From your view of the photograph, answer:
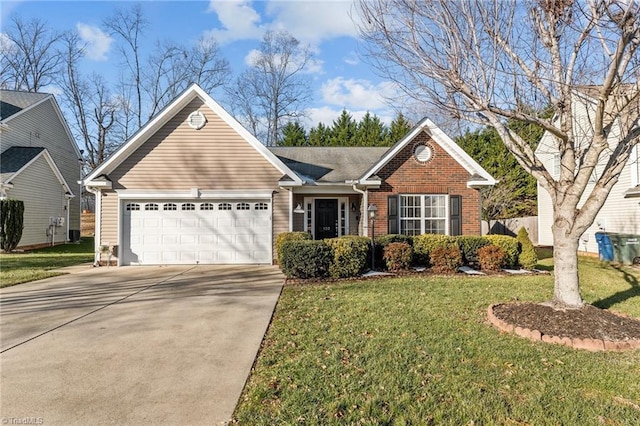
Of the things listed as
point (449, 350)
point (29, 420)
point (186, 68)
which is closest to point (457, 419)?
point (449, 350)

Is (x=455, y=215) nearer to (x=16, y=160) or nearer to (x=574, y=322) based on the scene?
(x=574, y=322)

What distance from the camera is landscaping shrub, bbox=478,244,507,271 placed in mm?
10469

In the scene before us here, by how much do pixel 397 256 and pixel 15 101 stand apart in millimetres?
22580

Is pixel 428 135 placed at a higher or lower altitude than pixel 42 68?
lower

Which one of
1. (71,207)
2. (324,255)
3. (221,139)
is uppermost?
Result: (221,139)

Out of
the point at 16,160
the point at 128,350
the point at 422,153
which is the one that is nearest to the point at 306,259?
the point at 128,350

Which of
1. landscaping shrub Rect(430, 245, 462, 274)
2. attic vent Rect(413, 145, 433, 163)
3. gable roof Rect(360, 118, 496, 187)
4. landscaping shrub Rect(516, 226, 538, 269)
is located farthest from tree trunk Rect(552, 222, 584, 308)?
attic vent Rect(413, 145, 433, 163)

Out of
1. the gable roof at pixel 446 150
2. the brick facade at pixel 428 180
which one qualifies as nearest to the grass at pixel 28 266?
the gable roof at pixel 446 150

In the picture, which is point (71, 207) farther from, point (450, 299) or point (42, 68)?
point (450, 299)

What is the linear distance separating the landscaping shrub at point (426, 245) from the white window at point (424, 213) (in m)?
1.57

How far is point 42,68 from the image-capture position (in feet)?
102

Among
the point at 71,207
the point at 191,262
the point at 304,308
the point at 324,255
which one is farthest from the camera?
the point at 71,207

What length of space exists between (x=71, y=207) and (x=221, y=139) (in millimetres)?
15933

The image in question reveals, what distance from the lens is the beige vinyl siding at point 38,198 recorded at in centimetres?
1740
